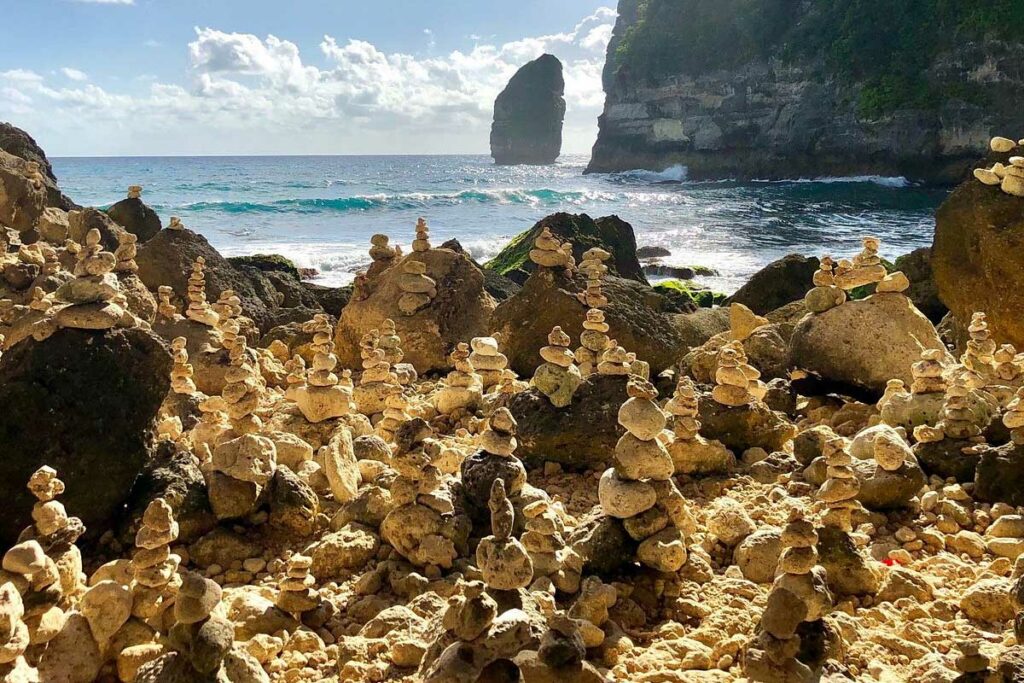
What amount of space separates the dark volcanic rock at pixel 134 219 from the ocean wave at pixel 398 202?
31.6 m

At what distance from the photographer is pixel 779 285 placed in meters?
12.4

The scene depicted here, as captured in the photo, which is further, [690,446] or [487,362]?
[487,362]

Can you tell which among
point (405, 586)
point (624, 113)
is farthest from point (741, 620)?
point (624, 113)

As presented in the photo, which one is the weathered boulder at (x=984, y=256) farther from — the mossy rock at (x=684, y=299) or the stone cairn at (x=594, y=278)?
the mossy rock at (x=684, y=299)

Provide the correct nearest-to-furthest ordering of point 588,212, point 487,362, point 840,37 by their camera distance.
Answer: point 487,362 → point 588,212 → point 840,37

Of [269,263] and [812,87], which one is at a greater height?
[812,87]

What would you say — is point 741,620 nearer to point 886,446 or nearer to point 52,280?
point 886,446

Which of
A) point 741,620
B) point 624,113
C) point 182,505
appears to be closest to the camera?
point 741,620

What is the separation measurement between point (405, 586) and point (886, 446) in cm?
294

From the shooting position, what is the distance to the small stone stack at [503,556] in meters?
2.97

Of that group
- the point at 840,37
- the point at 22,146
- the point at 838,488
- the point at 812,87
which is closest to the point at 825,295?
the point at 838,488

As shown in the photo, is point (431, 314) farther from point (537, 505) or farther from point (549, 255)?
point (537, 505)

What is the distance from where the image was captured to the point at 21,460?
3.89 metres

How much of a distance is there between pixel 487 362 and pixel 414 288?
2.08 meters
